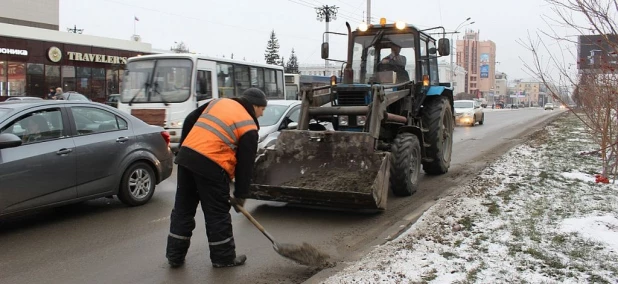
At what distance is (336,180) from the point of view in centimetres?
646

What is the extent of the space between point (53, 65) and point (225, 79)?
1211 cm

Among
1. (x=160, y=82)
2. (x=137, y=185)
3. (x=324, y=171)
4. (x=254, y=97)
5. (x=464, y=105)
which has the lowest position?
(x=137, y=185)

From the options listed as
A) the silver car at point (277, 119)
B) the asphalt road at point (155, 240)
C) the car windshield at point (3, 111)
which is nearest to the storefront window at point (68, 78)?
the silver car at point (277, 119)

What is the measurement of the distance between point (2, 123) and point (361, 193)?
4185 mm

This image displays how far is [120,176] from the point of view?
6977mm

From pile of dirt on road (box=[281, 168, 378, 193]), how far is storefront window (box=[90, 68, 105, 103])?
20687mm

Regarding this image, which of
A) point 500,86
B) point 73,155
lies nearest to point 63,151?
point 73,155

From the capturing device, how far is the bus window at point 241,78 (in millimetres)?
15445

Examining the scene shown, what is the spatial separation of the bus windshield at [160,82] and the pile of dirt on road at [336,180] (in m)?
7.20

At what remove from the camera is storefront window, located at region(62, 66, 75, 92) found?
23.2 m

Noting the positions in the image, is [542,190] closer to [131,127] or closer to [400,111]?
[400,111]

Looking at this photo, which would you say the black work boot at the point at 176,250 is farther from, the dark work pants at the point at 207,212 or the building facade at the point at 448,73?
the building facade at the point at 448,73

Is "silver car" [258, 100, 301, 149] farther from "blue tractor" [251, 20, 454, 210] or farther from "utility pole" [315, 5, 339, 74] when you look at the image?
"utility pole" [315, 5, 339, 74]

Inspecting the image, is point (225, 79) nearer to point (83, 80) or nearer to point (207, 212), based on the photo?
point (207, 212)
